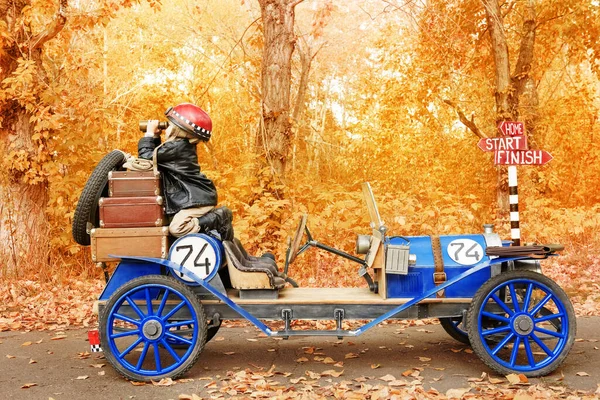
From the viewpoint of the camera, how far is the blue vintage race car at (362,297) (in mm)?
5180

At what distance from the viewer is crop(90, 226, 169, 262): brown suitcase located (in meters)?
5.35

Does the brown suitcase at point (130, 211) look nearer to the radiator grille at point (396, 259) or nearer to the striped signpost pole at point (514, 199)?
the radiator grille at point (396, 259)

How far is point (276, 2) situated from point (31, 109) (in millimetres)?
3887

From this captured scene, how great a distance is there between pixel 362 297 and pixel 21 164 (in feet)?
20.9

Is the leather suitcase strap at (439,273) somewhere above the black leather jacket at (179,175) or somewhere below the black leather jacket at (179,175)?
below

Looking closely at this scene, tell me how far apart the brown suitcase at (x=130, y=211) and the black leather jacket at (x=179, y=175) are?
0.13 m

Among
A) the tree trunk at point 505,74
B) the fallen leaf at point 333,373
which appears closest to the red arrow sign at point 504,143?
the fallen leaf at point 333,373

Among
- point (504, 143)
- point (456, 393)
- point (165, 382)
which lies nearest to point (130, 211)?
point (165, 382)

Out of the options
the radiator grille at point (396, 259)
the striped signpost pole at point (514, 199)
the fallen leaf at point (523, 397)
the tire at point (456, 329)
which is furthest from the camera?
the striped signpost pole at point (514, 199)

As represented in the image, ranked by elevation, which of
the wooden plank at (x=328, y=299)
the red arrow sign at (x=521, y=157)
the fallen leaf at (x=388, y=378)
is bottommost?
the fallen leaf at (x=388, y=378)

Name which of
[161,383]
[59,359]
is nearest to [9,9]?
[59,359]

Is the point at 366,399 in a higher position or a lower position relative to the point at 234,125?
lower

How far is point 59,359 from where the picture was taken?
6.09 metres

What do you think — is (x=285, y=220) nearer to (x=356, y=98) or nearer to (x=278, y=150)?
(x=278, y=150)
